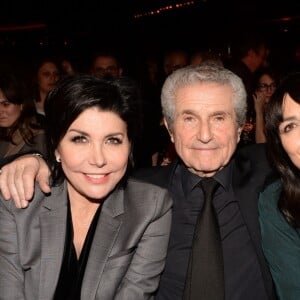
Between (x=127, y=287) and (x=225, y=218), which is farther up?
(x=225, y=218)

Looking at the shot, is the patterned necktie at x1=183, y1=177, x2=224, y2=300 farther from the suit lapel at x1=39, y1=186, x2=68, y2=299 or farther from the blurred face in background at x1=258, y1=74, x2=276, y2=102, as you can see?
the blurred face in background at x1=258, y1=74, x2=276, y2=102

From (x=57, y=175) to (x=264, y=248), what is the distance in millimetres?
1018

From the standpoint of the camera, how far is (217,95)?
212cm

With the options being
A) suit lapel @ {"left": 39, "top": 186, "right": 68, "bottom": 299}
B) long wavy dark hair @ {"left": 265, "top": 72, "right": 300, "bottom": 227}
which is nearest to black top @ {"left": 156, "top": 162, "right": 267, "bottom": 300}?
long wavy dark hair @ {"left": 265, "top": 72, "right": 300, "bottom": 227}

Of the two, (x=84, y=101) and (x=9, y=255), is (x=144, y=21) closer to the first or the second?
(x=84, y=101)

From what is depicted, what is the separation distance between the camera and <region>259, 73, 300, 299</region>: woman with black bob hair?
1917mm

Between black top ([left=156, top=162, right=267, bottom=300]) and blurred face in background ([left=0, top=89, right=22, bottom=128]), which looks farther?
blurred face in background ([left=0, top=89, right=22, bottom=128])

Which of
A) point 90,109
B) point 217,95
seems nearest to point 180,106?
point 217,95

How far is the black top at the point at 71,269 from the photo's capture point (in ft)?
6.36

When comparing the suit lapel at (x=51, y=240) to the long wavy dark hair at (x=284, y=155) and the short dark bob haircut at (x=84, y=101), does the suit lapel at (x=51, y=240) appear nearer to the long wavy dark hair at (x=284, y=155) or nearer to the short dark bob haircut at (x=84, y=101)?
the short dark bob haircut at (x=84, y=101)

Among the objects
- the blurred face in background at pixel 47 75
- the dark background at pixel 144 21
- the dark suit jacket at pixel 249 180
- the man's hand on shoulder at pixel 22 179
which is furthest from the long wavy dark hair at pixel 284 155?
the dark background at pixel 144 21

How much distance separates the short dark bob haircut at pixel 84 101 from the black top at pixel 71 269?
0.28m

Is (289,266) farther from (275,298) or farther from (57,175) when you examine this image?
(57,175)

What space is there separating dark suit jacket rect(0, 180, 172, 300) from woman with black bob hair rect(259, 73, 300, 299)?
464mm
